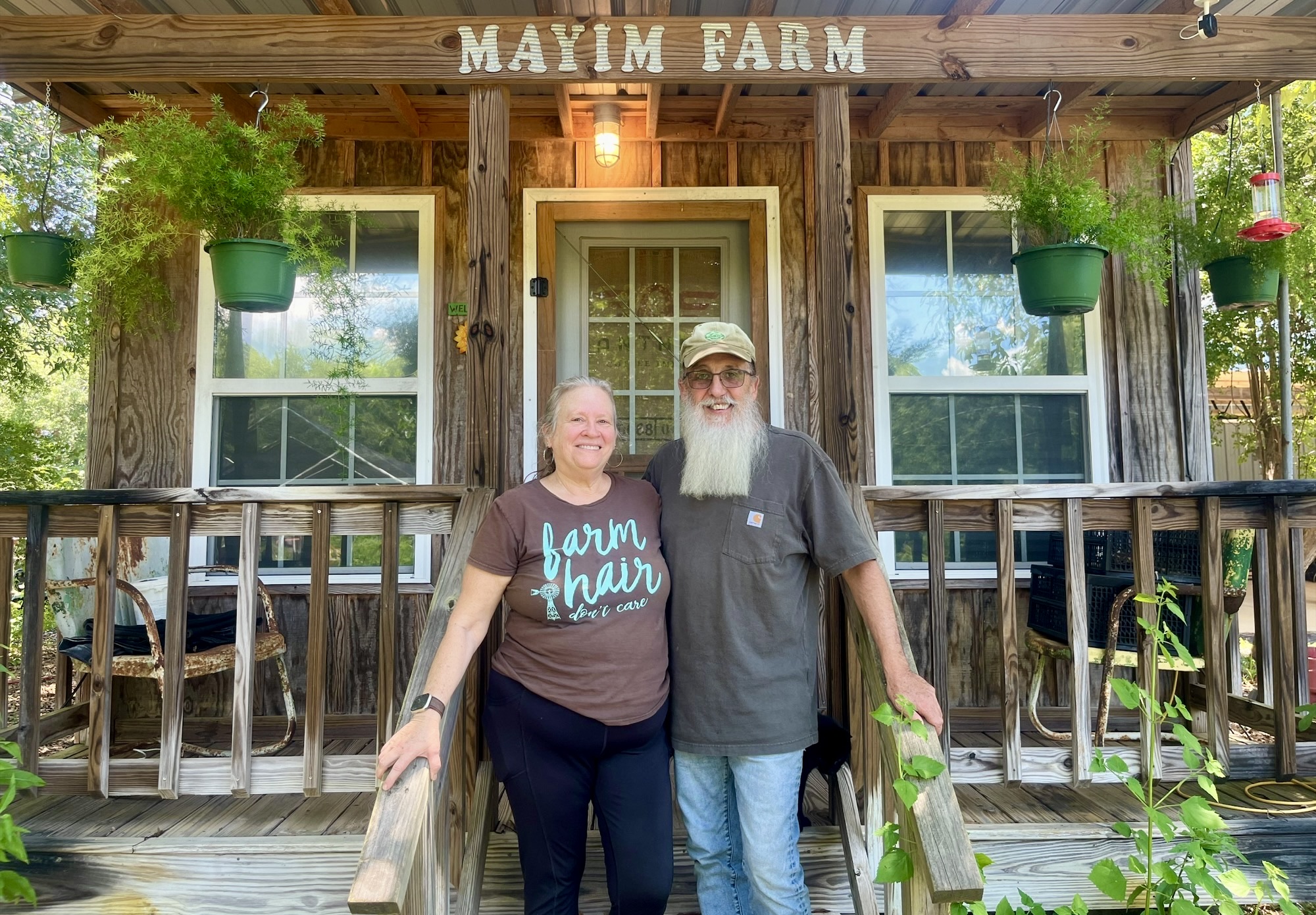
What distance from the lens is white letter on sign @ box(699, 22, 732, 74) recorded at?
279cm

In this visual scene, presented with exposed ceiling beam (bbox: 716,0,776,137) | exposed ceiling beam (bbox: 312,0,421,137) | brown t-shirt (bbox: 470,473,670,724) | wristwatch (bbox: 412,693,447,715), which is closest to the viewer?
wristwatch (bbox: 412,693,447,715)

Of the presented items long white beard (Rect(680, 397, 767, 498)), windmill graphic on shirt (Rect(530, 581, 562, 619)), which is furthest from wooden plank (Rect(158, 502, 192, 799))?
long white beard (Rect(680, 397, 767, 498))

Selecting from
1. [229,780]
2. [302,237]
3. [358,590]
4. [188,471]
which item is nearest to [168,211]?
[302,237]

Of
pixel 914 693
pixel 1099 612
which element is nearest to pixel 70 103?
pixel 914 693

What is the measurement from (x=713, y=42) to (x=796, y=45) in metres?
0.28

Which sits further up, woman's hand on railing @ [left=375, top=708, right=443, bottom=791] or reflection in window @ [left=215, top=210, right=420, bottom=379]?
reflection in window @ [left=215, top=210, right=420, bottom=379]

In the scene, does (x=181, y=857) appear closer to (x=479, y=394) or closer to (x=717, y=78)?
(x=479, y=394)

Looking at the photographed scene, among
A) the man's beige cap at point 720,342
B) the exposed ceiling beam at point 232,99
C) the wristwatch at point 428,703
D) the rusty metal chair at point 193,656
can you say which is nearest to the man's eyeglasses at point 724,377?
the man's beige cap at point 720,342

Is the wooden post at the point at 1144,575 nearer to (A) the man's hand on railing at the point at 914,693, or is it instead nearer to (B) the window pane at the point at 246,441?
(A) the man's hand on railing at the point at 914,693

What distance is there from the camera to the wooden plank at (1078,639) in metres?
2.56

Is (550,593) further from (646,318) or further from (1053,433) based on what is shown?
(1053,433)

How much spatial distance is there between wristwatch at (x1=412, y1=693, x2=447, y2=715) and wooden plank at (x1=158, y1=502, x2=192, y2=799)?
120 centimetres

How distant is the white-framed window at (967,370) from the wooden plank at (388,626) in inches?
97.5

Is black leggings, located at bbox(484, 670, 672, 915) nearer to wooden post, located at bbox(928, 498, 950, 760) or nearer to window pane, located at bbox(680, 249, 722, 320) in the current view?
wooden post, located at bbox(928, 498, 950, 760)
